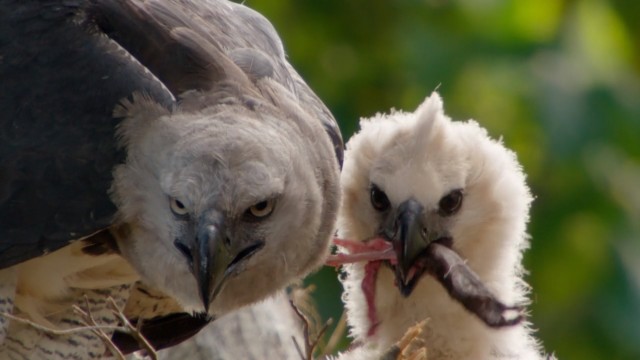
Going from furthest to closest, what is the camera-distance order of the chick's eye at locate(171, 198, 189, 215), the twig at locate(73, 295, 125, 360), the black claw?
the black claw < the chick's eye at locate(171, 198, 189, 215) < the twig at locate(73, 295, 125, 360)

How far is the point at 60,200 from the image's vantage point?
4.08m

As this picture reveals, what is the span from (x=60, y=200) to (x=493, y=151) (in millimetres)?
1322

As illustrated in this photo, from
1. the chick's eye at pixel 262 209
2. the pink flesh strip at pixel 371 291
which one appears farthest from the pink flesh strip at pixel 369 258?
the chick's eye at pixel 262 209

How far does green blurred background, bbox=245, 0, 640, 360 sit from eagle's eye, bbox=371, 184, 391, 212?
207cm

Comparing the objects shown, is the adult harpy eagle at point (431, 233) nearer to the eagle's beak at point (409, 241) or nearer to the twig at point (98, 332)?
the eagle's beak at point (409, 241)

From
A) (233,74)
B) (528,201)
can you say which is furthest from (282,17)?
(233,74)

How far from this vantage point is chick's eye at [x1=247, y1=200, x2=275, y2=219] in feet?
12.9

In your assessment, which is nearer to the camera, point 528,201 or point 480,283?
point 480,283

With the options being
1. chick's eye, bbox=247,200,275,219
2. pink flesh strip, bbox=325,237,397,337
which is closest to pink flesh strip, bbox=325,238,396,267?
pink flesh strip, bbox=325,237,397,337

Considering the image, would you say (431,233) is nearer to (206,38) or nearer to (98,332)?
(206,38)

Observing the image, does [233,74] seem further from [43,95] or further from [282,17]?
[282,17]

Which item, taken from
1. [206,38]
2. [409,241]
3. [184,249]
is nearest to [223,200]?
[184,249]

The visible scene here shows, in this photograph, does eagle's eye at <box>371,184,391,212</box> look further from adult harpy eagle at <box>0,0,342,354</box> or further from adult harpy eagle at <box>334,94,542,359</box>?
adult harpy eagle at <box>0,0,342,354</box>

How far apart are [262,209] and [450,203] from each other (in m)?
0.86
